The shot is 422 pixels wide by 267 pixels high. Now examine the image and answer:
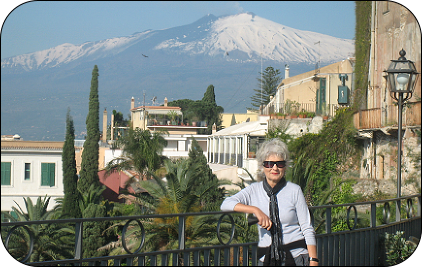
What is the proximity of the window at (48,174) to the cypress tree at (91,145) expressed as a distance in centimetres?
252

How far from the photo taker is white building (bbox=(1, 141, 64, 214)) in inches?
1393

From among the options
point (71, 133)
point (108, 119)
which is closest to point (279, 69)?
point (108, 119)

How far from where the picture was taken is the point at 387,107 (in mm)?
16594

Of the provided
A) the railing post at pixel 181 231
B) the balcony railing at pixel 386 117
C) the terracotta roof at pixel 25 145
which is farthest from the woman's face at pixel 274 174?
the terracotta roof at pixel 25 145

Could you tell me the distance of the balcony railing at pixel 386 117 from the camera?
13695 millimetres

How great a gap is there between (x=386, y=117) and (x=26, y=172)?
96.4 ft

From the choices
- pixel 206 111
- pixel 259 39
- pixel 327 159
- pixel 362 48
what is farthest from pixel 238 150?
pixel 259 39

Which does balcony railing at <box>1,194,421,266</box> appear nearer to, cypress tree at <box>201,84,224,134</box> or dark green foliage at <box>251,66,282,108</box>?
cypress tree at <box>201,84,224,134</box>

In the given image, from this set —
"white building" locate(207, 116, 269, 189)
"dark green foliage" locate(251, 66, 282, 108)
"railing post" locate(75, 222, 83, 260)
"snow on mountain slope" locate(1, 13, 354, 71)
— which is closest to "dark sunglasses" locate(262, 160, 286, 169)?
"railing post" locate(75, 222, 83, 260)

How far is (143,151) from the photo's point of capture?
3459 centimetres

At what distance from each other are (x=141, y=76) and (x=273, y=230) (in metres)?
119

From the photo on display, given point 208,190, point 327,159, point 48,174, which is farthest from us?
point 48,174

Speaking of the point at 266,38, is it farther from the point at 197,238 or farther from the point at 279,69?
the point at 197,238

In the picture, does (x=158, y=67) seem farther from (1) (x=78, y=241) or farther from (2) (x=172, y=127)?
(1) (x=78, y=241)
